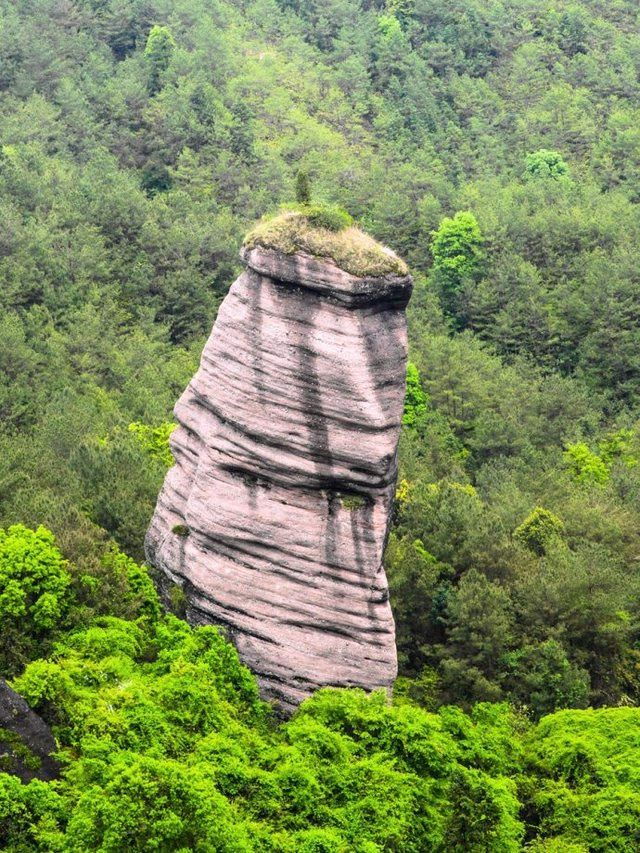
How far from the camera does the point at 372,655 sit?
123 feet

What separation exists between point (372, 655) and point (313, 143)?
87.7 meters

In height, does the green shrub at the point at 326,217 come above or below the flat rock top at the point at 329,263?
above

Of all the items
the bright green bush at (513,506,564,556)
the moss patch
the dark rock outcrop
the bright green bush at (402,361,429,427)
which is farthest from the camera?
the bright green bush at (402,361,429,427)

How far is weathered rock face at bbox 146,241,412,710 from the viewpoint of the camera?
3653 cm

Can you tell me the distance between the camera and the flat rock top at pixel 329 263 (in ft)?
119

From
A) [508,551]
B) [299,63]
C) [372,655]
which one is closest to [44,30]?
[299,63]

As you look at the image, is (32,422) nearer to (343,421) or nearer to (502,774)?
(343,421)

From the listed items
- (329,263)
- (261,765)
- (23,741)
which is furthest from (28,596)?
(329,263)

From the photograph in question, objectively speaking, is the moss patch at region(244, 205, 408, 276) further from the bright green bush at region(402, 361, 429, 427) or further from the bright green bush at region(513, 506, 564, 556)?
the bright green bush at region(402, 361, 429, 427)

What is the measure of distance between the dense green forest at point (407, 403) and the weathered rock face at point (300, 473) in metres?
2.10

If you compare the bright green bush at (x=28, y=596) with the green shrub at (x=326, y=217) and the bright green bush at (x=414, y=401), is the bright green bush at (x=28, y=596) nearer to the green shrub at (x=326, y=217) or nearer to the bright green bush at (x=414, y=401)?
Answer: the green shrub at (x=326, y=217)

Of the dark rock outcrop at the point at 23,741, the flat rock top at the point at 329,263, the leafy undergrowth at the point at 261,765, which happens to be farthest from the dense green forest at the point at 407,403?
the flat rock top at the point at 329,263

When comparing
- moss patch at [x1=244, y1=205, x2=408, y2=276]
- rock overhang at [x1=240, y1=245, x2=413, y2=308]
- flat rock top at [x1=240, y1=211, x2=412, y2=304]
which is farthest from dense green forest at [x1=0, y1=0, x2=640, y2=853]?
moss patch at [x1=244, y1=205, x2=408, y2=276]

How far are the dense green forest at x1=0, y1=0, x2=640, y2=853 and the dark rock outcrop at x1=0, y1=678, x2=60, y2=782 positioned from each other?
27.1 inches
